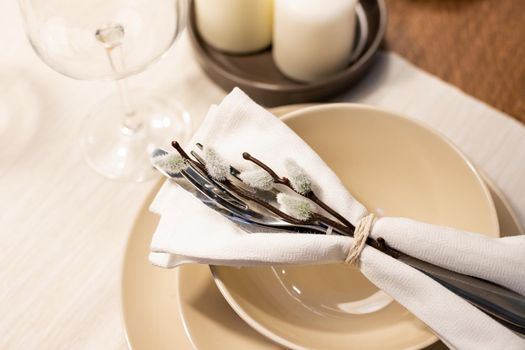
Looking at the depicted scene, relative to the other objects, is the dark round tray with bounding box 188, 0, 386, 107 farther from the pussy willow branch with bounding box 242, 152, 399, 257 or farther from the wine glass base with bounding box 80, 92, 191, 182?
the pussy willow branch with bounding box 242, 152, 399, 257

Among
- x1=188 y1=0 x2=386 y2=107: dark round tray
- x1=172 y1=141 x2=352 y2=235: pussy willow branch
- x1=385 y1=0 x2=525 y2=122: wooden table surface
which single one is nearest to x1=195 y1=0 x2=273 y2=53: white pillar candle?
x1=188 y1=0 x2=386 y2=107: dark round tray

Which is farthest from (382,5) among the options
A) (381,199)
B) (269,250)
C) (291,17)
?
(269,250)

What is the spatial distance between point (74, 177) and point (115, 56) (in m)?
0.13

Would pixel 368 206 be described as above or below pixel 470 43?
below

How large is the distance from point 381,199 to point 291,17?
7.7 inches

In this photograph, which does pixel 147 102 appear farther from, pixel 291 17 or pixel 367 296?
pixel 367 296

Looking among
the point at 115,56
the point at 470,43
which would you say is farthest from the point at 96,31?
the point at 470,43

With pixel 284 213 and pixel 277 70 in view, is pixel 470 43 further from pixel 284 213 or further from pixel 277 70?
pixel 284 213

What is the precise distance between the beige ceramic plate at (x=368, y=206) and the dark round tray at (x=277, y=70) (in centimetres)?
10

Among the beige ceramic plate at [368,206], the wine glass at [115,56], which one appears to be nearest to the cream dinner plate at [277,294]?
the beige ceramic plate at [368,206]

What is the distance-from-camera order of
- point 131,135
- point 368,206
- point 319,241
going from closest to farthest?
point 319,241 → point 368,206 → point 131,135

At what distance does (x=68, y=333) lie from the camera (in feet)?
1.61

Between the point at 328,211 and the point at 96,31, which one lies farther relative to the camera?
the point at 96,31

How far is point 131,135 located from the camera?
63 cm
